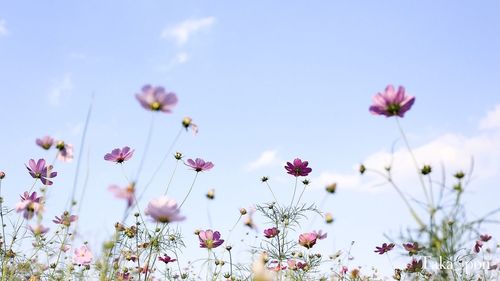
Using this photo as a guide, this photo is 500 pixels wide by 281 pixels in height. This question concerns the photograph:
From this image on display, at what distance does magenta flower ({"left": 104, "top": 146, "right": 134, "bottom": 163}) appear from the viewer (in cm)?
274

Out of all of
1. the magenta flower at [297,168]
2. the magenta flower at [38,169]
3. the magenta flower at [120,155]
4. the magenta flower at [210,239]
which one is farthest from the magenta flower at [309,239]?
the magenta flower at [38,169]

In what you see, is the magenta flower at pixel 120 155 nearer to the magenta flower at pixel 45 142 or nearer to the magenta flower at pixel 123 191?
the magenta flower at pixel 45 142

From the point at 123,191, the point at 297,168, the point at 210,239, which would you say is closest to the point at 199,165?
the point at 210,239

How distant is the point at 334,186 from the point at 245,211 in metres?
1.21

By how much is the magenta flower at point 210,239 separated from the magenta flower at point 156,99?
126cm

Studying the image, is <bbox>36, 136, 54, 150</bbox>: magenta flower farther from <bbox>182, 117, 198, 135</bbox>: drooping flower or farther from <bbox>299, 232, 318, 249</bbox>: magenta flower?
<bbox>299, 232, 318, 249</bbox>: magenta flower

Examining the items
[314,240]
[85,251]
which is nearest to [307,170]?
[314,240]

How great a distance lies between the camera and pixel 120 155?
9.01 feet

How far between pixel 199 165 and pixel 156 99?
1317 millimetres

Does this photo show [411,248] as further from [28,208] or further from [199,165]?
[28,208]

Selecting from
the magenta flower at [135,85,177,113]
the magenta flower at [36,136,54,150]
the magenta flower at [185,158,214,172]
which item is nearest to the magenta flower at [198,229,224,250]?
the magenta flower at [185,158,214,172]

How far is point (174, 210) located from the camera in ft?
6.73

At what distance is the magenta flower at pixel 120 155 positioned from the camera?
2740 millimetres

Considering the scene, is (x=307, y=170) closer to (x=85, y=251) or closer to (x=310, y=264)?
(x=310, y=264)
